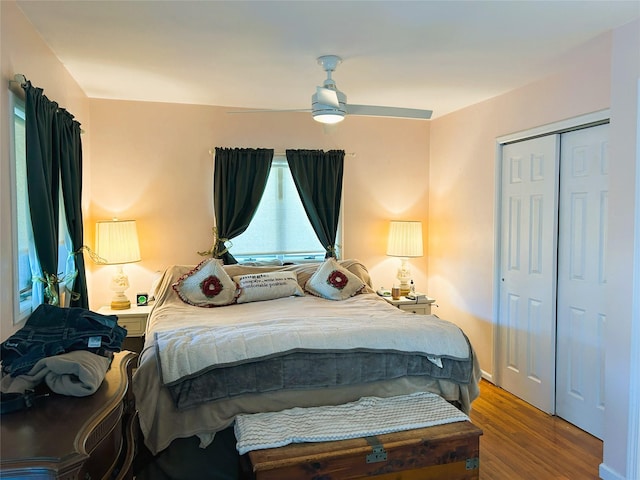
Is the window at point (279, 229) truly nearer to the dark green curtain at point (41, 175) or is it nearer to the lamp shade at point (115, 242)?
the lamp shade at point (115, 242)

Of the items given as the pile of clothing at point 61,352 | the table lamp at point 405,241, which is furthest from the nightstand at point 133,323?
the table lamp at point 405,241

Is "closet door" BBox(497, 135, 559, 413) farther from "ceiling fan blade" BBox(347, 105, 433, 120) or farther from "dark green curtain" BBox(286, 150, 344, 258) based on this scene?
"dark green curtain" BBox(286, 150, 344, 258)

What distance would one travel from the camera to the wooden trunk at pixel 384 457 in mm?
1898

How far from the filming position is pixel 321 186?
452 cm

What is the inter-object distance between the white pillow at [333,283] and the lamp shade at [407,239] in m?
0.64

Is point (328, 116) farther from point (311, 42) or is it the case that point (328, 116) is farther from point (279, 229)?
point (279, 229)

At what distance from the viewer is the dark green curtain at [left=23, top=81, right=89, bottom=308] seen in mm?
2221

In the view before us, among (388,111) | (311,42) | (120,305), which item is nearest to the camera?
(311,42)

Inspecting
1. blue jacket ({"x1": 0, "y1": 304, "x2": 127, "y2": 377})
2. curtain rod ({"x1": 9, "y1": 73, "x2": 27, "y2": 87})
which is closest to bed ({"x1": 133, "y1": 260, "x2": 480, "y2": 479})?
blue jacket ({"x1": 0, "y1": 304, "x2": 127, "y2": 377})

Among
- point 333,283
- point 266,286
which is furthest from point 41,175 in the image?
point 333,283

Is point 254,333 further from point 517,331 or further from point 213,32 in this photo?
point 517,331

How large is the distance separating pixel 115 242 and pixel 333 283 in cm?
184

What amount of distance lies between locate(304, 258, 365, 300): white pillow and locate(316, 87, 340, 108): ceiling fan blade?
67.0 inches

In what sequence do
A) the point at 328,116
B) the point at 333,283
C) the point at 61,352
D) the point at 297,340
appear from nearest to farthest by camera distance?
the point at 61,352, the point at 297,340, the point at 328,116, the point at 333,283
